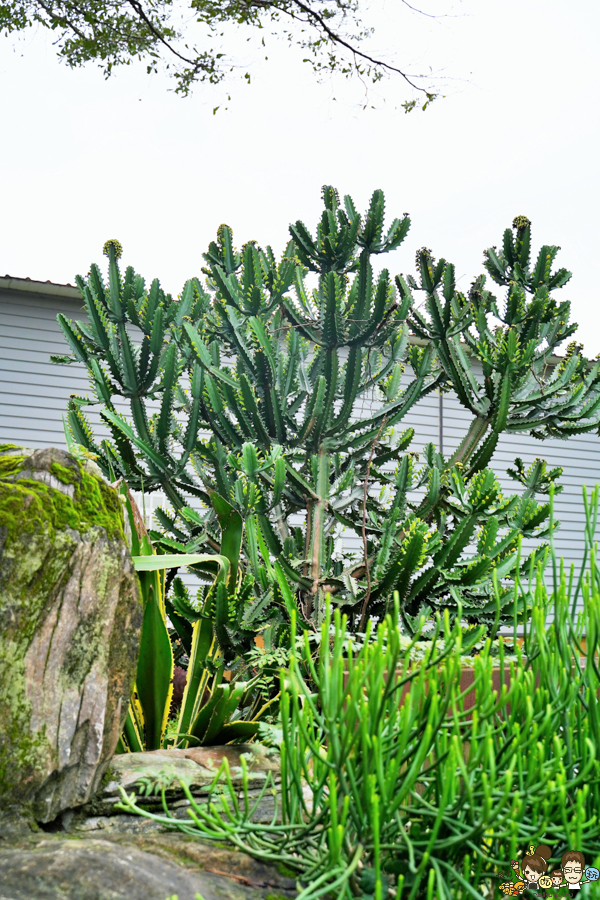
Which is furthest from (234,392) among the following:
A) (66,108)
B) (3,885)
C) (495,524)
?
(66,108)

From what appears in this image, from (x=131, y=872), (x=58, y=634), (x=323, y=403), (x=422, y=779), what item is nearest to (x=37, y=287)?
(x=323, y=403)

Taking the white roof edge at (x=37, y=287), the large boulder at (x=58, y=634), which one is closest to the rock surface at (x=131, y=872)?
the large boulder at (x=58, y=634)

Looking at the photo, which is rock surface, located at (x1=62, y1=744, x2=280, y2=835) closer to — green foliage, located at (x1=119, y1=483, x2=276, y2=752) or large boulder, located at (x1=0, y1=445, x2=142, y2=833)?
large boulder, located at (x1=0, y1=445, x2=142, y2=833)

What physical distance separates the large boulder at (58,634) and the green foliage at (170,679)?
0.34 meters

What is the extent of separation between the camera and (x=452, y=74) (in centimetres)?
807

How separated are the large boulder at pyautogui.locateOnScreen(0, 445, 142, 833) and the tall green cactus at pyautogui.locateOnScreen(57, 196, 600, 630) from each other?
2447mm

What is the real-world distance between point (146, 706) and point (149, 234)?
9.63 meters

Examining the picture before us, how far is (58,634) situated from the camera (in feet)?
7.38

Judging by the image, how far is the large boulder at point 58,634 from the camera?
6.96 feet

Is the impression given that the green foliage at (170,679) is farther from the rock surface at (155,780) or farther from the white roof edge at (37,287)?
the white roof edge at (37,287)

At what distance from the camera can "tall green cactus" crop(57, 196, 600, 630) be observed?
5324 mm

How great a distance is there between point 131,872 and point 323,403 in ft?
13.7

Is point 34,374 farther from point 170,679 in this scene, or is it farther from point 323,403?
point 170,679

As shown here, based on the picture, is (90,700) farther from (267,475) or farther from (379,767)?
(267,475)
